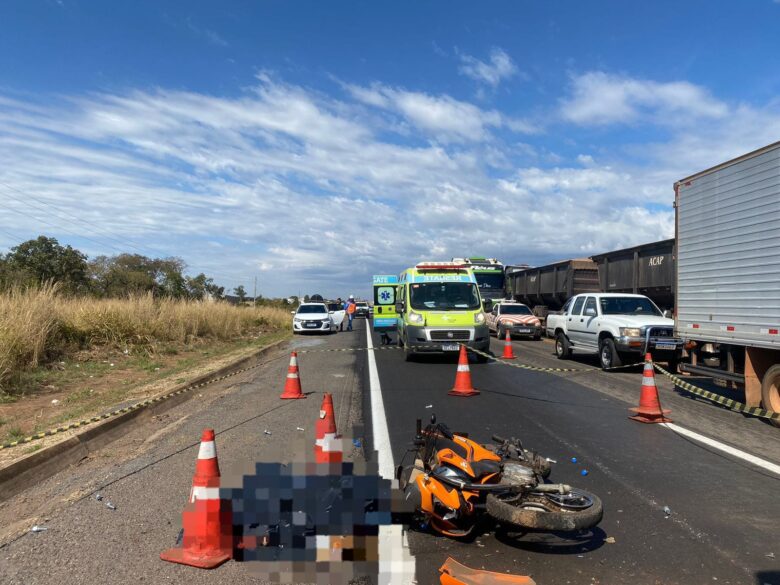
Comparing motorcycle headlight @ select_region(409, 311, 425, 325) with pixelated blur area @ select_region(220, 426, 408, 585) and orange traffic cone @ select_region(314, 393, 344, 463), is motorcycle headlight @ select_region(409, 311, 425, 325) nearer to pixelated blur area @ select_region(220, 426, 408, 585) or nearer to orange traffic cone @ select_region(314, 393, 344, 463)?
orange traffic cone @ select_region(314, 393, 344, 463)

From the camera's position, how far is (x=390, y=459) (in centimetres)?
571

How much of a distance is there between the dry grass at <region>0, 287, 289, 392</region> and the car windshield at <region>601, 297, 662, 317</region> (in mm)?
12709

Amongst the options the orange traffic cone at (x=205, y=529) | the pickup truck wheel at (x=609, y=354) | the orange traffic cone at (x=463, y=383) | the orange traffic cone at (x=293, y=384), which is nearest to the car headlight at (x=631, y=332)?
the pickup truck wheel at (x=609, y=354)

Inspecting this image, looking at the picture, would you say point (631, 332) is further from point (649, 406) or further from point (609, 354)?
point (649, 406)

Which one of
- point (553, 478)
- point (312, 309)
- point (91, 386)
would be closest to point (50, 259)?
point (312, 309)

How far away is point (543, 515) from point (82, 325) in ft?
46.7

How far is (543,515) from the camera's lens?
11.7 feet

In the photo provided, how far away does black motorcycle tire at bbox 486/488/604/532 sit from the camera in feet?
11.6

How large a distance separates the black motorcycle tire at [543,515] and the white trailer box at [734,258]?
592cm

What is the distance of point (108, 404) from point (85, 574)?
5.81 m

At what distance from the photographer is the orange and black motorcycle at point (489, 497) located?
3594 millimetres

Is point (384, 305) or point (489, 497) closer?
point (489, 497)

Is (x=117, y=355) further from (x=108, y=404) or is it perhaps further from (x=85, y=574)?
(x=85, y=574)

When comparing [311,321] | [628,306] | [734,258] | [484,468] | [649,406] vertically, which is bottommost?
[649,406]
